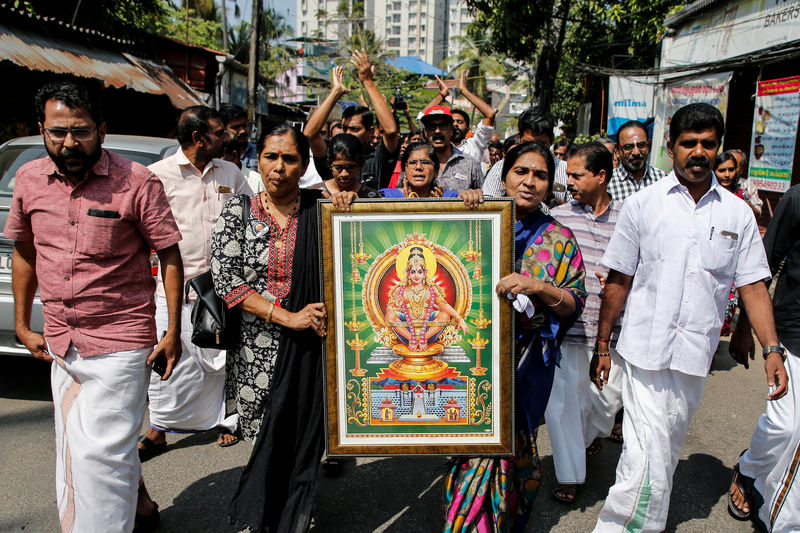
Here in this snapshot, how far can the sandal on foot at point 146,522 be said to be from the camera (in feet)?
9.96

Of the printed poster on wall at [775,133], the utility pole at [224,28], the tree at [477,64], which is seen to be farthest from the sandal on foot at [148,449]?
the utility pole at [224,28]

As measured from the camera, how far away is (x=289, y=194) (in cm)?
282

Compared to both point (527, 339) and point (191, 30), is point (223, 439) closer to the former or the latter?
point (527, 339)

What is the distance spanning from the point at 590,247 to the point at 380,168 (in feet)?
6.78

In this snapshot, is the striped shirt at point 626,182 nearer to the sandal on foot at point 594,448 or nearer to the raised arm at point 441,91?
the sandal on foot at point 594,448

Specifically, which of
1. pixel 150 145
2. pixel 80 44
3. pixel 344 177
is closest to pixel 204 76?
pixel 80 44

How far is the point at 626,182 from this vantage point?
4.54 m

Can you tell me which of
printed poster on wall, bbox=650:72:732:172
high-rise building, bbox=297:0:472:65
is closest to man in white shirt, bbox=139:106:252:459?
printed poster on wall, bbox=650:72:732:172

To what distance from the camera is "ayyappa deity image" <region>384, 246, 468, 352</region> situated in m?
2.56

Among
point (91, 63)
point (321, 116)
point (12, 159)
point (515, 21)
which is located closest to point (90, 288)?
point (321, 116)

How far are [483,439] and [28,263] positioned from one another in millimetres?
2102

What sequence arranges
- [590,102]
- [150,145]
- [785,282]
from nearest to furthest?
1. [785,282]
2. [150,145]
3. [590,102]

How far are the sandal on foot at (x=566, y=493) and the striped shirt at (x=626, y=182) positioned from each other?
2.07 m

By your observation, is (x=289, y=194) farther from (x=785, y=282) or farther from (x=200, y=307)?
(x=785, y=282)
